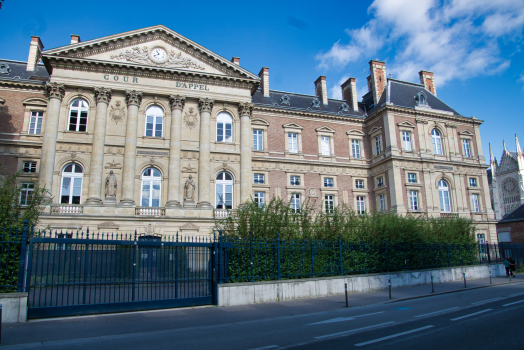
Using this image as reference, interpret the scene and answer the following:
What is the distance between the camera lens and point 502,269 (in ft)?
91.7

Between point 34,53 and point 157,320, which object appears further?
point 34,53

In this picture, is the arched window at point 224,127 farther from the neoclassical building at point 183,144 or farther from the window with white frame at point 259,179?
the window with white frame at point 259,179

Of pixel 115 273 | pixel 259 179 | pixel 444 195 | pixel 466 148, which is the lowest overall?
pixel 115 273

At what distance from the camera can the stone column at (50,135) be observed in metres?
26.4

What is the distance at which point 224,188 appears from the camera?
30703 mm

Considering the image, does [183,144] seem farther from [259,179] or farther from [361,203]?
[361,203]

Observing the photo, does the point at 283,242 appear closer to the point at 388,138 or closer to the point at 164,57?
the point at 164,57

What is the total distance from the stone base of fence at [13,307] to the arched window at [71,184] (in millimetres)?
17426

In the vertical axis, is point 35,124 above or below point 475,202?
above

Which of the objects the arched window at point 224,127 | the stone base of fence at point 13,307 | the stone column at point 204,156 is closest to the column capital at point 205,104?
the stone column at point 204,156

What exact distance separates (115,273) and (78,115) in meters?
19.7

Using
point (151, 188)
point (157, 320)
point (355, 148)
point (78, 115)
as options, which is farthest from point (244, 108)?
point (157, 320)

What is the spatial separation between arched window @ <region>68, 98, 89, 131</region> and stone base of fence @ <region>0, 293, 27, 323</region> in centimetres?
2011

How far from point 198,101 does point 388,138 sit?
18602mm
